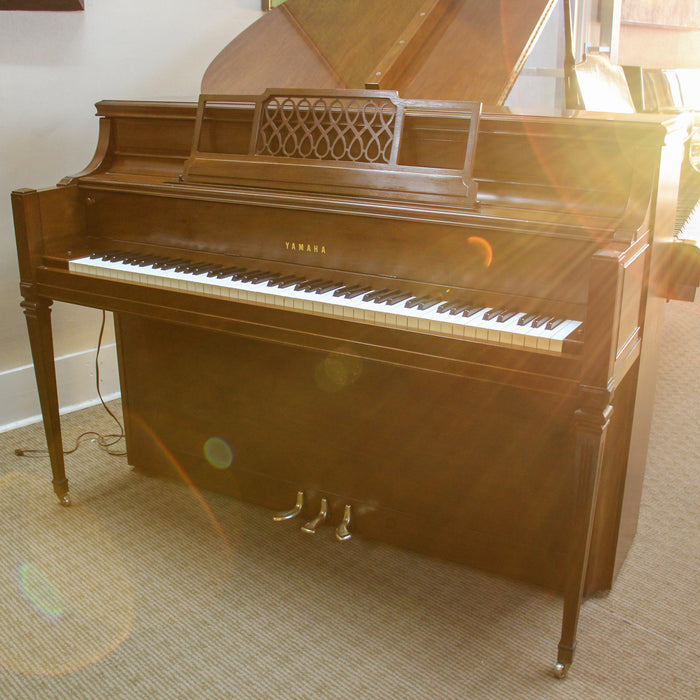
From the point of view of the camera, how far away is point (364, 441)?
2217 mm

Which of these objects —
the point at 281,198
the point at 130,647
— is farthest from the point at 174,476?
the point at 281,198

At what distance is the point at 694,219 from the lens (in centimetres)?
698

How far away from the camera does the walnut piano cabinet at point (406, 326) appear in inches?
65.1

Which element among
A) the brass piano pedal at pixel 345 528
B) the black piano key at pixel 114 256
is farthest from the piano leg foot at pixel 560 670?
the black piano key at pixel 114 256

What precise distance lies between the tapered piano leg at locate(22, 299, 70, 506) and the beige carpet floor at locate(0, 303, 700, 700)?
125mm

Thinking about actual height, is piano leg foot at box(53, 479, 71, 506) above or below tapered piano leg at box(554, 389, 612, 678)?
below

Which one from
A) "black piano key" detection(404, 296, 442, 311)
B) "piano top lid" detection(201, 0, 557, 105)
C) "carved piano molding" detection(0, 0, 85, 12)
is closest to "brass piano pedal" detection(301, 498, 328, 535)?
"black piano key" detection(404, 296, 442, 311)

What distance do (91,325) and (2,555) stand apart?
1266mm

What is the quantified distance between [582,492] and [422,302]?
0.55m

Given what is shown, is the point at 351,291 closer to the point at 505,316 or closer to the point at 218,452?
the point at 505,316

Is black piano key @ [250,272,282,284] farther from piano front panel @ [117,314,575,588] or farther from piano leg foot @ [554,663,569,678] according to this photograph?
piano leg foot @ [554,663,569,678]

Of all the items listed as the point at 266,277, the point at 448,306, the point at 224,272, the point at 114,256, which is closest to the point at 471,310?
the point at 448,306

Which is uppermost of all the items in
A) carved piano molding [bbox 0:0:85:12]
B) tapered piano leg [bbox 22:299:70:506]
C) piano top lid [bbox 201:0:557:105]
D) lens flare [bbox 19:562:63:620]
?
carved piano molding [bbox 0:0:85:12]

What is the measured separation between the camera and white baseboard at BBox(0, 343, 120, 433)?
9.91ft
